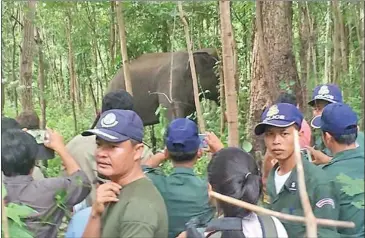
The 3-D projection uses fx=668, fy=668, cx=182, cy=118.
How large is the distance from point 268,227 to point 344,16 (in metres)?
7.15

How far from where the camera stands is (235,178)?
2.13 m

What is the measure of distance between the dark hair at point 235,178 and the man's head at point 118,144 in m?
0.30

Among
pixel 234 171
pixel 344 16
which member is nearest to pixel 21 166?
pixel 234 171

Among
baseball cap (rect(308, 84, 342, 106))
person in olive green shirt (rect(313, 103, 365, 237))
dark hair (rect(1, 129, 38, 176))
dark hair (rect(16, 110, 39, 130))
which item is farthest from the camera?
baseball cap (rect(308, 84, 342, 106))

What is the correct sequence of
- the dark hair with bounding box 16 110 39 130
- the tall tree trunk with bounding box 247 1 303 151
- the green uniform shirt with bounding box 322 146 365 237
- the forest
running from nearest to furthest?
the green uniform shirt with bounding box 322 146 365 237 → the dark hair with bounding box 16 110 39 130 → the forest → the tall tree trunk with bounding box 247 1 303 151

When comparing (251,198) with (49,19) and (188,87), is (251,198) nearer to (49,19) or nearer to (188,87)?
(188,87)

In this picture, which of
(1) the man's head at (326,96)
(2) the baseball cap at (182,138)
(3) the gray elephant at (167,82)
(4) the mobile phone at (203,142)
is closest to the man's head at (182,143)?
(2) the baseball cap at (182,138)

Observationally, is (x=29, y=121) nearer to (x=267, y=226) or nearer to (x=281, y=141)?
(x=281, y=141)

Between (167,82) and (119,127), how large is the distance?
23.2 ft

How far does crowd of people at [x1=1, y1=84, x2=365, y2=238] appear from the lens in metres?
2.12

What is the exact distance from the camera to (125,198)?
2.18m

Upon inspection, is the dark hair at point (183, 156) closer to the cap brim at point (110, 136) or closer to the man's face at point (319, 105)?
the cap brim at point (110, 136)

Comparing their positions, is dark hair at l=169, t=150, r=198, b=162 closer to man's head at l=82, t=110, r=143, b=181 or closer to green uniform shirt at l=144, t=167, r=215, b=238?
green uniform shirt at l=144, t=167, r=215, b=238

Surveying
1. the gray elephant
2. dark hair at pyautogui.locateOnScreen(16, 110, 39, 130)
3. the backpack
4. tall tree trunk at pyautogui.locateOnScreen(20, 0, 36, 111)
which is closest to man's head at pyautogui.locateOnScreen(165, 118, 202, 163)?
the backpack
